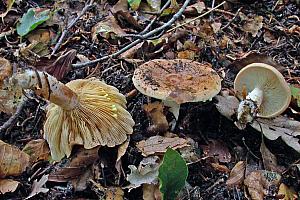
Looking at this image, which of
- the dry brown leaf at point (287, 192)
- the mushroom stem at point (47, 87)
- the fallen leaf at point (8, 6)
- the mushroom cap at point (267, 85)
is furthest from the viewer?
the fallen leaf at point (8, 6)

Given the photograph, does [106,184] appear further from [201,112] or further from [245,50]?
[245,50]

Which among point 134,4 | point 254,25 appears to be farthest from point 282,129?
point 134,4

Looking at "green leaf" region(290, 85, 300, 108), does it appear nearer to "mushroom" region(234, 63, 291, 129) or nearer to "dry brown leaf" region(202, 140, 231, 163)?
"mushroom" region(234, 63, 291, 129)

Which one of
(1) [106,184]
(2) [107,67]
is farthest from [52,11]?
(1) [106,184]

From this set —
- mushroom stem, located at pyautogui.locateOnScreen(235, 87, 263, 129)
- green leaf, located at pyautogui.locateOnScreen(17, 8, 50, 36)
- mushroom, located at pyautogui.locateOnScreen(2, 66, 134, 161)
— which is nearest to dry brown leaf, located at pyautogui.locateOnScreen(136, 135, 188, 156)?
mushroom, located at pyautogui.locateOnScreen(2, 66, 134, 161)

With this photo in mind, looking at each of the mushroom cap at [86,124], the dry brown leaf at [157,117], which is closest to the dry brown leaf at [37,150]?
the mushroom cap at [86,124]

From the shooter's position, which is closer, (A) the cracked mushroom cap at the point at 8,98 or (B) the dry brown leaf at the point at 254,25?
(A) the cracked mushroom cap at the point at 8,98

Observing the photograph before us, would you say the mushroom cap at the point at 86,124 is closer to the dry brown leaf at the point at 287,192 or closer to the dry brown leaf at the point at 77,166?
the dry brown leaf at the point at 77,166

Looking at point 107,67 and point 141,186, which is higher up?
point 107,67
